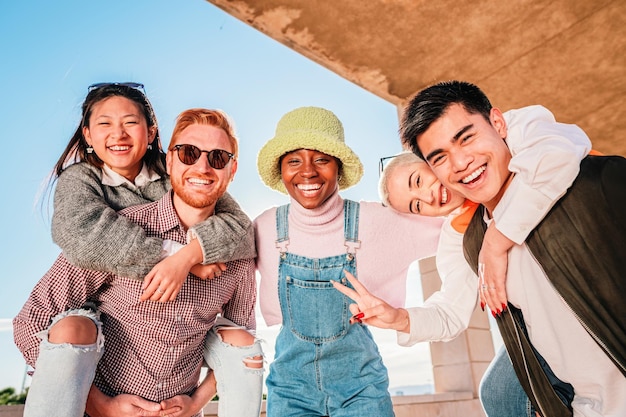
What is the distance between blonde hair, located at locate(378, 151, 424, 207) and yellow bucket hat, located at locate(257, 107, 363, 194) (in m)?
0.13

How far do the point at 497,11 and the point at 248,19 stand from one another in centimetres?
211

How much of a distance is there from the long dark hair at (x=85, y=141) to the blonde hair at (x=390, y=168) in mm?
1142

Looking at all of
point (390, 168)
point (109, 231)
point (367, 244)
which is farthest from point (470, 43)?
point (109, 231)

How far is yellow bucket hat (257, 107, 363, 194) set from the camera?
2.46 meters

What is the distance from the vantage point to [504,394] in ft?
7.73

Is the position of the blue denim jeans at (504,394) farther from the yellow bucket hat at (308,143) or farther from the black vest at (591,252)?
the yellow bucket hat at (308,143)

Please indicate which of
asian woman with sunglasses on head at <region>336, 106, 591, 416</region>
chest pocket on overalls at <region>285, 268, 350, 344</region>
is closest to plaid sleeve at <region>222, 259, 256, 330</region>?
chest pocket on overalls at <region>285, 268, 350, 344</region>

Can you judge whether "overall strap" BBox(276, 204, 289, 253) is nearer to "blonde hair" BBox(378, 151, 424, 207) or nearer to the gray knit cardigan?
the gray knit cardigan

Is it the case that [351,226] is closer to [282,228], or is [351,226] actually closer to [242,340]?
[282,228]

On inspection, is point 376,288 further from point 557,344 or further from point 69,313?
point 69,313

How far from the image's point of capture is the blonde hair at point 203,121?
7.98 ft

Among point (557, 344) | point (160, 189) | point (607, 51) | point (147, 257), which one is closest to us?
point (557, 344)

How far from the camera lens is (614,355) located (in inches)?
65.2

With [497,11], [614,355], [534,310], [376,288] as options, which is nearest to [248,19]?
[497,11]
